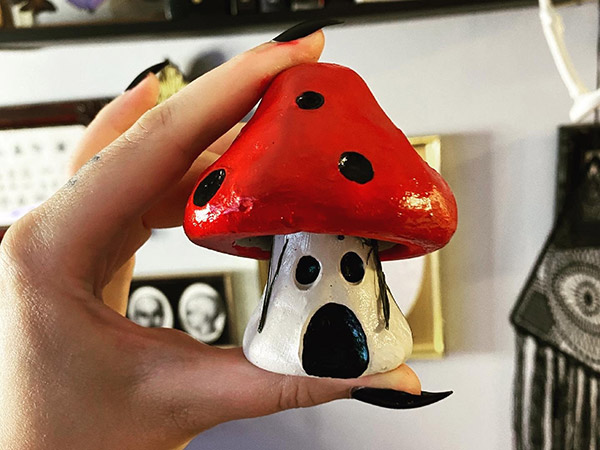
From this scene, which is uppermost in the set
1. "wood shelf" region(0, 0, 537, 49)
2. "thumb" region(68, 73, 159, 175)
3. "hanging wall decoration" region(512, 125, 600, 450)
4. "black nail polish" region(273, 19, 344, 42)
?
"wood shelf" region(0, 0, 537, 49)

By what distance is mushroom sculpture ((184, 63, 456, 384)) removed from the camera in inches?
12.8

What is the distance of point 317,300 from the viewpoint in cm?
38

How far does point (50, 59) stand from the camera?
105 centimetres

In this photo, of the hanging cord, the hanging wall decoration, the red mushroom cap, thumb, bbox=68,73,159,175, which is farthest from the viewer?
the hanging wall decoration

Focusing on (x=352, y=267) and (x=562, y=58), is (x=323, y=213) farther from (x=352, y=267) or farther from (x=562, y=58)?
(x=562, y=58)

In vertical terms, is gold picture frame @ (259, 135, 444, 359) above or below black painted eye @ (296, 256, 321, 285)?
below

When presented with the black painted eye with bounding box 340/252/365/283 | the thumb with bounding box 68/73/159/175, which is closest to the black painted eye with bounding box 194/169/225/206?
the black painted eye with bounding box 340/252/365/283

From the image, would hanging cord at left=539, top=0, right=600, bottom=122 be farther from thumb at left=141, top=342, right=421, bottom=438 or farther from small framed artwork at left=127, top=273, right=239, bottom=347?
small framed artwork at left=127, top=273, right=239, bottom=347

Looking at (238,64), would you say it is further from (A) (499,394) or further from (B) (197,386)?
(A) (499,394)

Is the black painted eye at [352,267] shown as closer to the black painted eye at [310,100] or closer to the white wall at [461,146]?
the black painted eye at [310,100]

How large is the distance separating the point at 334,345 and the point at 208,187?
14 cm

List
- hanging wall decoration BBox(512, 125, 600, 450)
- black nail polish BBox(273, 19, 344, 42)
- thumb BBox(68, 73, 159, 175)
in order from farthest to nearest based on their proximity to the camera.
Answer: hanging wall decoration BBox(512, 125, 600, 450) < thumb BBox(68, 73, 159, 175) < black nail polish BBox(273, 19, 344, 42)

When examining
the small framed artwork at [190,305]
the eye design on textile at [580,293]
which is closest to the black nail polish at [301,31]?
the small framed artwork at [190,305]

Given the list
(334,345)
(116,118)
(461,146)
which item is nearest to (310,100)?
(334,345)
